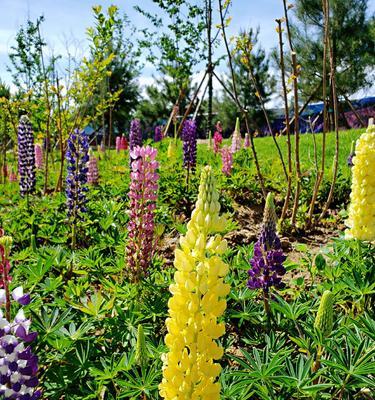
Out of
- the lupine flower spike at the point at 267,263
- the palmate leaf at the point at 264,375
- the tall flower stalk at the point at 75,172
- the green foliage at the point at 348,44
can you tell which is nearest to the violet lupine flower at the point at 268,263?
the lupine flower spike at the point at 267,263

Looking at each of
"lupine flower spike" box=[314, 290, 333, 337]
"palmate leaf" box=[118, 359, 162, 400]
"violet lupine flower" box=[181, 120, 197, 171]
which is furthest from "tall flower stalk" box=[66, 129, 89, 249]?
"lupine flower spike" box=[314, 290, 333, 337]

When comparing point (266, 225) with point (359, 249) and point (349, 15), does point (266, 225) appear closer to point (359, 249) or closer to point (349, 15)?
point (359, 249)

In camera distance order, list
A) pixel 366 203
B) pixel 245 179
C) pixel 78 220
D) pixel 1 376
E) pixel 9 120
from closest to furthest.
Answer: pixel 1 376
pixel 366 203
pixel 78 220
pixel 245 179
pixel 9 120

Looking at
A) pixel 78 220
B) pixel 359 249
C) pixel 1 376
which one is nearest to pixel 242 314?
pixel 359 249

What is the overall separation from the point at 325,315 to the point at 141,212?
4.41 ft

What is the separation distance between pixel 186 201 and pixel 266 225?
2498 millimetres

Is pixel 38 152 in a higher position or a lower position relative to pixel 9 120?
lower

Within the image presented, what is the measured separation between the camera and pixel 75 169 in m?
3.51

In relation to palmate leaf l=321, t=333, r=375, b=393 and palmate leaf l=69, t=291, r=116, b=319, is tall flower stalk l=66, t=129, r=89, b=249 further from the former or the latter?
palmate leaf l=321, t=333, r=375, b=393

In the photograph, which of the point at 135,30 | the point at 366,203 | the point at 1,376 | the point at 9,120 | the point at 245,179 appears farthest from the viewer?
the point at 135,30

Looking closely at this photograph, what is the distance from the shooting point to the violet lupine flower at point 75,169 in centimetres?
348

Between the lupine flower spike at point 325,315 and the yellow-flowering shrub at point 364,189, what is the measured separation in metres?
1.01

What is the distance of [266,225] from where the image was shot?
217 cm

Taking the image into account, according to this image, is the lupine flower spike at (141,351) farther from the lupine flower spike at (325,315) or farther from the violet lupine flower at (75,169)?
the violet lupine flower at (75,169)
